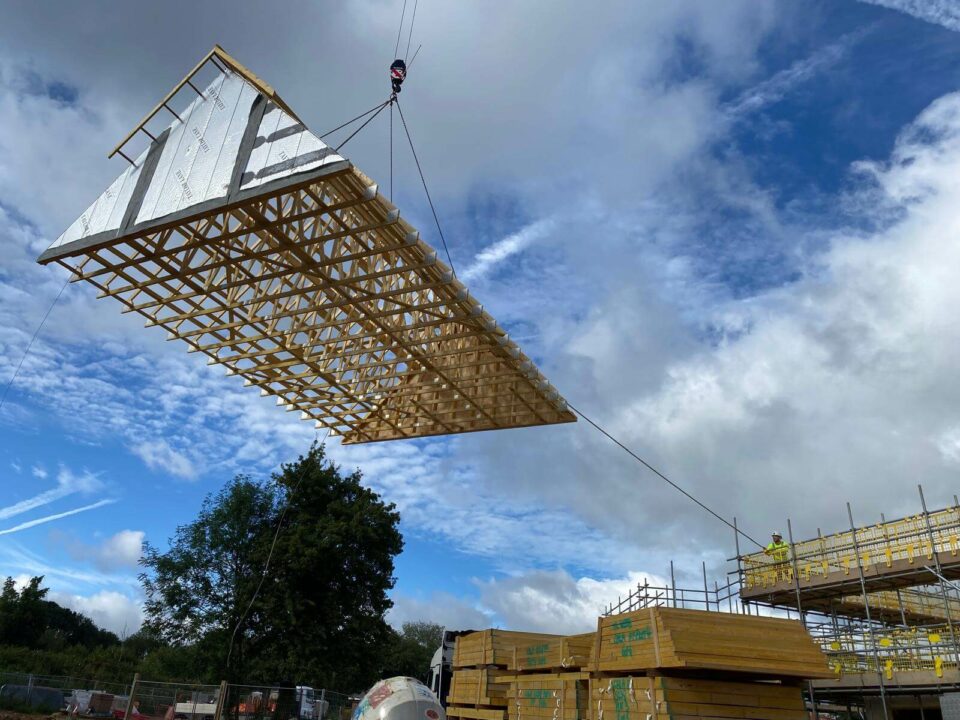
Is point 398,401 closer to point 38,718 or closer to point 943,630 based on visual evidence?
point 38,718

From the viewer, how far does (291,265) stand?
598 inches

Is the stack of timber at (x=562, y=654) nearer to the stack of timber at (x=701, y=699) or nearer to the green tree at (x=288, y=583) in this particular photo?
the stack of timber at (x=701, y=699)

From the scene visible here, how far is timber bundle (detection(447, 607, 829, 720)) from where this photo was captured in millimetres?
8414

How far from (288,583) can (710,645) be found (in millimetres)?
24611

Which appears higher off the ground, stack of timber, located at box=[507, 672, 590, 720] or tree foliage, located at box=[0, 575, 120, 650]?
tree foliage, located at box=[0, 575, 120, 650]

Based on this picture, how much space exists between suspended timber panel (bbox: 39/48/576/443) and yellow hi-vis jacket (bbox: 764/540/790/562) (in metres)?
7.71

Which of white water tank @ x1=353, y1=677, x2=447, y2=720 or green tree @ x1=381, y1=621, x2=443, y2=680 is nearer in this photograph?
white water tank @ x1=353, y1=677, x2=447, y2=720

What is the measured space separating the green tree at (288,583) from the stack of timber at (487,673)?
48.6ft

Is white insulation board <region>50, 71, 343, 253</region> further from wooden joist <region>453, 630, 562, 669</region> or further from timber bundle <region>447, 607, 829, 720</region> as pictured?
wooden joist <region>453, 630, 562, 669</region>

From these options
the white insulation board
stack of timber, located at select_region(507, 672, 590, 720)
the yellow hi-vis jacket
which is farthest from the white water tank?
the yellow hi-vis jacket

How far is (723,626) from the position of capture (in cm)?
903

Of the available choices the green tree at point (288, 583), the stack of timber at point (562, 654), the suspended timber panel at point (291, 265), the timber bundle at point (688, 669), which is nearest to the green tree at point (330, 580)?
the green tree at point (288, 583)

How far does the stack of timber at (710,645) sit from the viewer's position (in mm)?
8344

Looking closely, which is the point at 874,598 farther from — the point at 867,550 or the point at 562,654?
the point at 562,654
